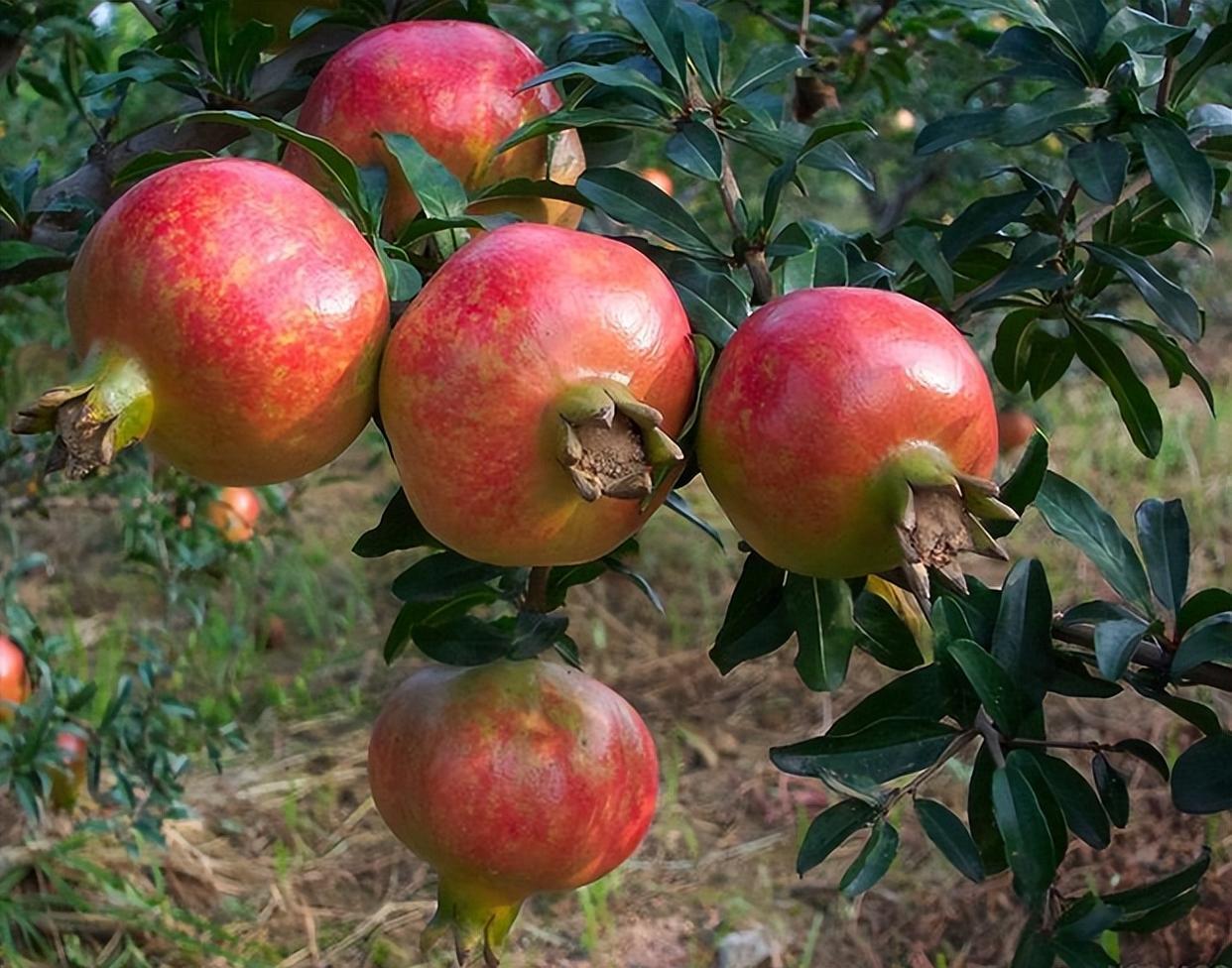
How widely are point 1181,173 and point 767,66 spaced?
0.89 ft

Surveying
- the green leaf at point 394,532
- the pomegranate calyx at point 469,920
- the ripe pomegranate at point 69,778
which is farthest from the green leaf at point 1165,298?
the ripe pomegranate at point 69,778

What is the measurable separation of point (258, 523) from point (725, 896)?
144 cm

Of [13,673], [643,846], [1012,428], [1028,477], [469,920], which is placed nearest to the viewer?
[1028,477]

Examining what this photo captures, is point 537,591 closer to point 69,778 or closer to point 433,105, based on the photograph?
point 433,105

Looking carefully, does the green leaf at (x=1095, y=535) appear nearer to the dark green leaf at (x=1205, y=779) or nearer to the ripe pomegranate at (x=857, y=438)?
the dark green leaf at (x=1205, y=779)

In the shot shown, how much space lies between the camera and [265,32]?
0.89 metres

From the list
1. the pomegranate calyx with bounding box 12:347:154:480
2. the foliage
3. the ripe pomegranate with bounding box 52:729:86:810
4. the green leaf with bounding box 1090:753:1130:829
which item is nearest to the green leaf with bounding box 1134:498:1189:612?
the foliage

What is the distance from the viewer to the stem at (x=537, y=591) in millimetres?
954

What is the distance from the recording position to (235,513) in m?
2.44

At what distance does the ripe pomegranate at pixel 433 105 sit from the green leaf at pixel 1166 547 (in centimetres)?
47

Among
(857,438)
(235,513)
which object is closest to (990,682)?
(857,438)

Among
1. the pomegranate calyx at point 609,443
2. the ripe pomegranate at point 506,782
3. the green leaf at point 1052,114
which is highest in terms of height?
the green leaf at point 1052,114

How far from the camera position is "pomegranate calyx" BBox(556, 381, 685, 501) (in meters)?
0.58

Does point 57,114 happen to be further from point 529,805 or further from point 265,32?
point 529,805
